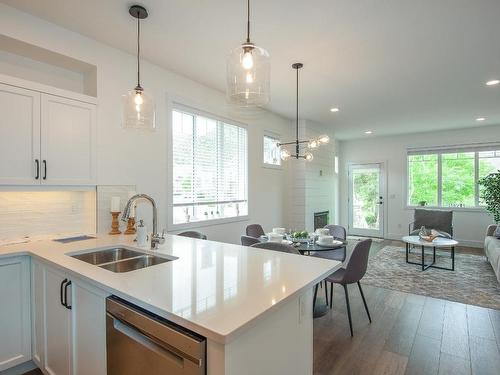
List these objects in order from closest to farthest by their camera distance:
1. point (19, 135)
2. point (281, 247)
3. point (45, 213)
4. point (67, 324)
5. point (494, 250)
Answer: point (67, 324) → point (19, 135) → point (281, 247) → point (45, 213) → point (494, 250)

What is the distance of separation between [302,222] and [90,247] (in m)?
4.35

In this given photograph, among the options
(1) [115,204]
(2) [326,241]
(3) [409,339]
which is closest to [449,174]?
(2) [326,241]

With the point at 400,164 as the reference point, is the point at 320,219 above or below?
below

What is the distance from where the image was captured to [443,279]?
424cm

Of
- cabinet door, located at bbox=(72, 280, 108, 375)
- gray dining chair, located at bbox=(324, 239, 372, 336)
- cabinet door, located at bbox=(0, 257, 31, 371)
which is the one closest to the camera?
cabinet door, located at bbox=(72, 280, 108, 375)

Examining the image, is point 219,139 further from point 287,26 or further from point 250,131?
point 287,26

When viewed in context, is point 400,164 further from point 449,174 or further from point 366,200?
point 366,200

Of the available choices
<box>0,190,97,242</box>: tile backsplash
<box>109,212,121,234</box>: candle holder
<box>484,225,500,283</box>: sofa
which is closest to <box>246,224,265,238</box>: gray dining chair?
<box>109,212,121,234</box>: candle holder

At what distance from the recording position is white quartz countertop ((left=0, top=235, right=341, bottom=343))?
1016 millimetres

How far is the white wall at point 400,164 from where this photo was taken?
666 cm

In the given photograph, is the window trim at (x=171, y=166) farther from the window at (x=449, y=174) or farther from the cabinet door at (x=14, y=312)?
the window at (x=449, y=174)

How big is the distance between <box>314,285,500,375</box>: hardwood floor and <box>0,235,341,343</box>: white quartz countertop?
1.13m

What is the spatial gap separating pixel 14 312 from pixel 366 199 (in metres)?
8.09

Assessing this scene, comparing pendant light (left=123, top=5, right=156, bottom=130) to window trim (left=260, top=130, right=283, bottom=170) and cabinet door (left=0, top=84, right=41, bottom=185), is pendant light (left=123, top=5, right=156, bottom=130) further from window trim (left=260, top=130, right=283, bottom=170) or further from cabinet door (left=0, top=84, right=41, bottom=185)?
window trim (left=260, top=130, right=283, bottom=170)
